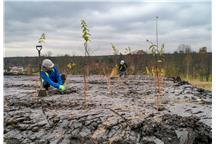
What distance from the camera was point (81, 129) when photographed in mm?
4371

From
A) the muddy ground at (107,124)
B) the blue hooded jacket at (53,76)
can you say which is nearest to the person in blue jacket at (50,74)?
the blue hooded jacket at (53,76)

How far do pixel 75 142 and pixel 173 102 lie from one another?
8.86ft

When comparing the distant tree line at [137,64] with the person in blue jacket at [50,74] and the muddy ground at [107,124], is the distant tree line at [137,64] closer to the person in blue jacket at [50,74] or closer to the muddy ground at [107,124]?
the person in blue jacket at [50,74]

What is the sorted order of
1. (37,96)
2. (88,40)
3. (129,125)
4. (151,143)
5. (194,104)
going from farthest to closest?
(37,96) → (194,104) → (88,40) → (129,125) → (151,143)

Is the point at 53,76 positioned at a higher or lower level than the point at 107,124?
higher

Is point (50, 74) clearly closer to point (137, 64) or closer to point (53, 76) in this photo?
point (53, 76)

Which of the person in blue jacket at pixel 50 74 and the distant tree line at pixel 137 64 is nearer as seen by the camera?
the person in blue jacket at pixel 50 74

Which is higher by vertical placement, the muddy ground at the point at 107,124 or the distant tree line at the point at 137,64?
the distant tree line at the point at 137,64

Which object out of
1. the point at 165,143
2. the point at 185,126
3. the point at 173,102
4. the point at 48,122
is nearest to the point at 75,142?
the point at 48,122

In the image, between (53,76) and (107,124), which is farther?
(53,76)

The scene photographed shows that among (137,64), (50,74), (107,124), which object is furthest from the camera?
(137,64)

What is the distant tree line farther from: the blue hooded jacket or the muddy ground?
the muddy ground

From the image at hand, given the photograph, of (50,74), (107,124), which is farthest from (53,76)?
(107,124)
